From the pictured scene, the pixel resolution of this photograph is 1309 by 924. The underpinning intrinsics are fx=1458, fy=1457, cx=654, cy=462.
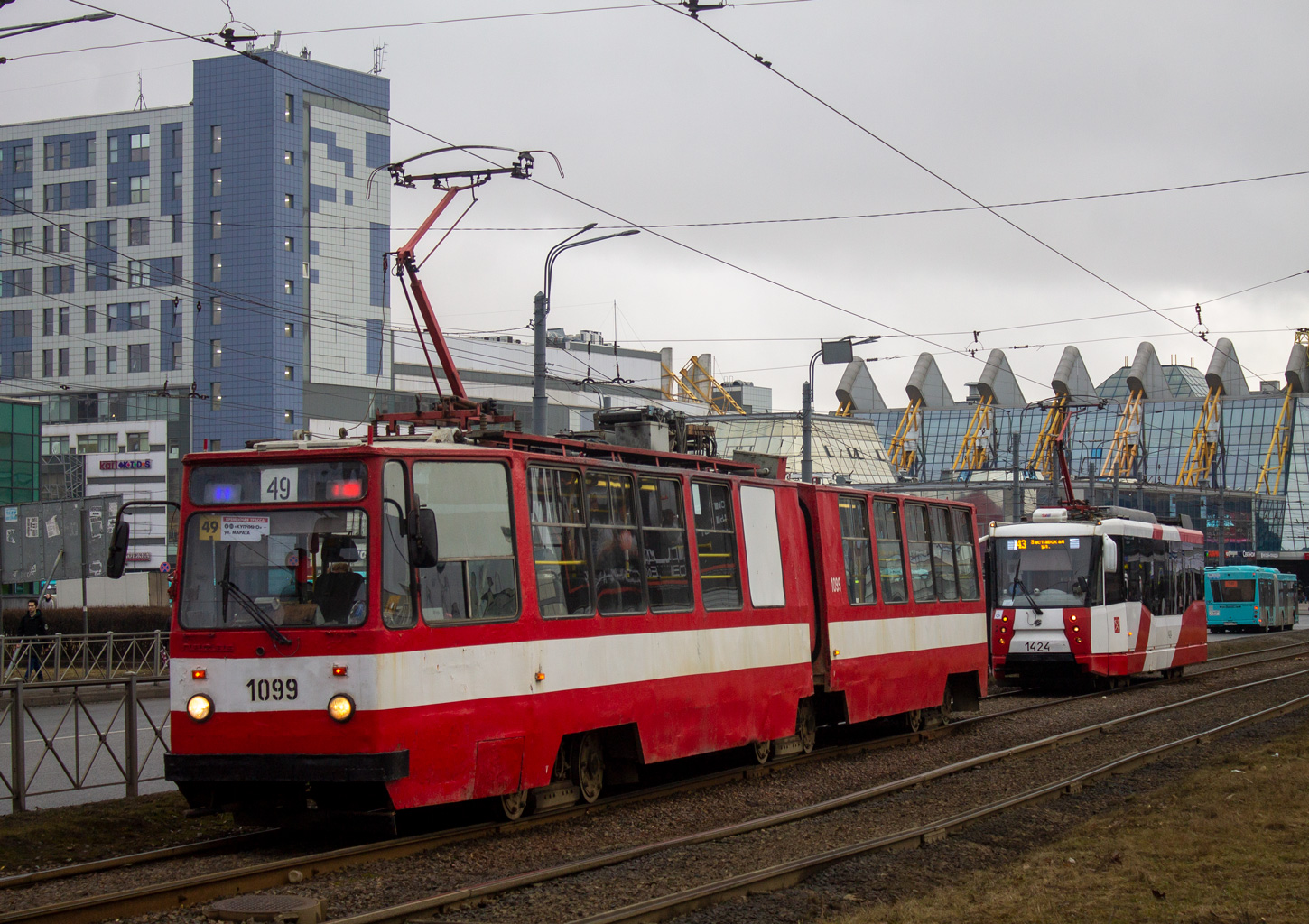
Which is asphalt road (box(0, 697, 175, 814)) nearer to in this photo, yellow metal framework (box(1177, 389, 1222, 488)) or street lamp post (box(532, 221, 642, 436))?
street lamp post (box(532, 221, 642, 436))

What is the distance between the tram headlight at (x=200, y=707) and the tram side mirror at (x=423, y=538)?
186cm

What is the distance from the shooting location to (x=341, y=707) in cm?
1005

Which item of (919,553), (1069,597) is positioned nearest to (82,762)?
(919,553)

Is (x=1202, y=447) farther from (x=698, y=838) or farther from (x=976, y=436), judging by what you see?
(x=698, y=838)

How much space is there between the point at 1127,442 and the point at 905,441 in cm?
1798

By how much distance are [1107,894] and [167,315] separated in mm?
76201

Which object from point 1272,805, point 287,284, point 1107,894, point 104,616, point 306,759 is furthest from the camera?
point 287,284

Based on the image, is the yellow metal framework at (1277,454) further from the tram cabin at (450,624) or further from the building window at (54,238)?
the tram cabin at (450,624)

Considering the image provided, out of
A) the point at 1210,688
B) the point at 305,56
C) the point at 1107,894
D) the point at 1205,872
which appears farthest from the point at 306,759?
the point at 305,56

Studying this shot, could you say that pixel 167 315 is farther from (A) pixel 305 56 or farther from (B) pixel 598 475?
(B) pixel 598 475

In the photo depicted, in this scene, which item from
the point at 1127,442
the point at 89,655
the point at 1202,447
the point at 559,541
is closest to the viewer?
the point at 559,541

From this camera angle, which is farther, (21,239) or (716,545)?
(21,239)

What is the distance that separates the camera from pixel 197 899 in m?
8.60

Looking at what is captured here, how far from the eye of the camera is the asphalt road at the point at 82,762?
43.7 ft
